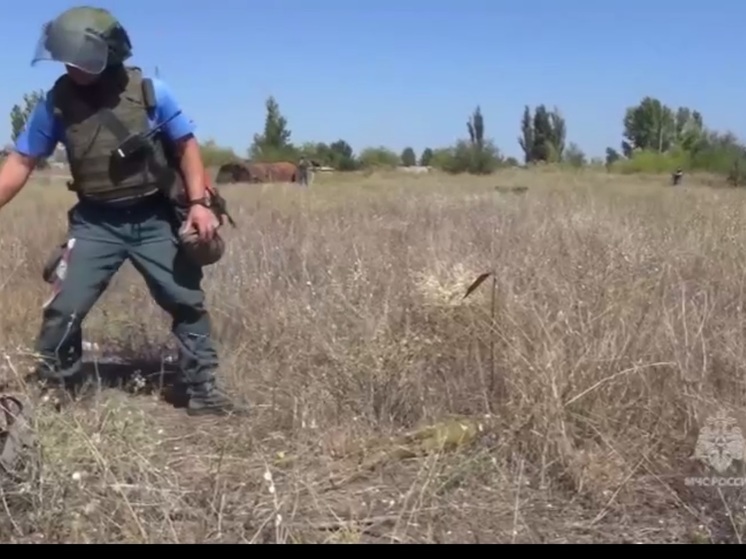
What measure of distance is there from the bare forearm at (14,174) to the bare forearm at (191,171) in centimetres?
65

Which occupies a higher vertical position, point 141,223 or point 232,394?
point 141,223

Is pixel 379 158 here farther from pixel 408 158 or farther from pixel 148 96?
pixel 148 96

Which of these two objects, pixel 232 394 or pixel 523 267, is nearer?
pixel 232 394

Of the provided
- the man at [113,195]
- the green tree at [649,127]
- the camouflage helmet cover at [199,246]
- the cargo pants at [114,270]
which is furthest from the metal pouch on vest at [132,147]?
the green tree at [649,127]

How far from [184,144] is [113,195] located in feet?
1.24

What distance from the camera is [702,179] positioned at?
32531mm

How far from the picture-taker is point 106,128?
4434 mm

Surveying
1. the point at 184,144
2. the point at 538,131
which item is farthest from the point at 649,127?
the point at 184,144

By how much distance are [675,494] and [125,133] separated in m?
2.64

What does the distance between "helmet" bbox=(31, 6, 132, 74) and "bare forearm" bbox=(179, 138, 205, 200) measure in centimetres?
46

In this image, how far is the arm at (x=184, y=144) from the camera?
4.53m

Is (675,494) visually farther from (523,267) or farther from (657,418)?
(523,267)
